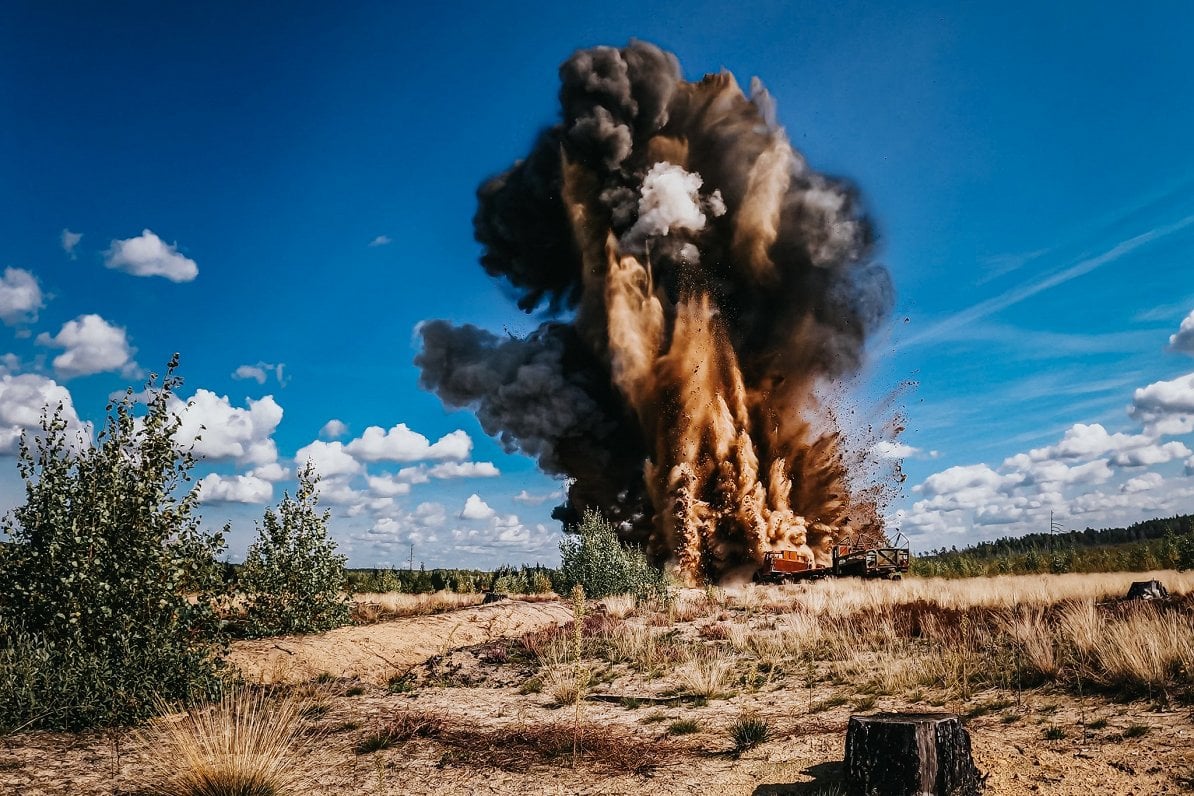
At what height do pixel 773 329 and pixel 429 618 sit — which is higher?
pixel 773 329

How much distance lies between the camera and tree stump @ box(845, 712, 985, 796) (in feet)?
18.5

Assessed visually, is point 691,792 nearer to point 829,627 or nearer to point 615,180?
point 829,627

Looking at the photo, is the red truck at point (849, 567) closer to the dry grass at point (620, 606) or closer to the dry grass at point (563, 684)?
the dry grass at point (620, 606)

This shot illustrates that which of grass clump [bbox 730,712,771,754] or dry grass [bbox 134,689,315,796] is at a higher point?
dry grass [bbox 134,689,315,796]

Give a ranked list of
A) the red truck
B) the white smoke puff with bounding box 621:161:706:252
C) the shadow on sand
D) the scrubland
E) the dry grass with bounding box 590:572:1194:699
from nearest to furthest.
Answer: the shadow on sand → the scrubland → the dry grass with bounding box 590:572:1194:699 → the red truck → the white smoke puff with bounding box 621:161:706:252

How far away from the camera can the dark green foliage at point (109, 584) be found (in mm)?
9203

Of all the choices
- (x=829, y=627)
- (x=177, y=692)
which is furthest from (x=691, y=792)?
(x=829, y=627)

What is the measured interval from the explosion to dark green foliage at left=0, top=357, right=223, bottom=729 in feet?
101

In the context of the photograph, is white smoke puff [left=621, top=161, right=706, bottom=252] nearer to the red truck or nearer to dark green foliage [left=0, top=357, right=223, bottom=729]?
the red truck

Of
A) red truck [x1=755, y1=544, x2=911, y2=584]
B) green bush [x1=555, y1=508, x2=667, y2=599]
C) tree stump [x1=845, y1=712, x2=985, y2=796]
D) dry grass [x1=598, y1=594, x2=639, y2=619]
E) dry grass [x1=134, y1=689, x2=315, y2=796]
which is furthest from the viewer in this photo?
red truck [x1=755, y1=544, x2=911, y2=584]

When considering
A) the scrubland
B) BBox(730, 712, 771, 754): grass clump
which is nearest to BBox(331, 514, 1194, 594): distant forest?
the scrubland

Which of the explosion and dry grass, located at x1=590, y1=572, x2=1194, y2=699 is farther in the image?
the explosion

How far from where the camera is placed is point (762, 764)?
23.4 ft

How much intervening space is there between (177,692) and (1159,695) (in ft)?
38.4
